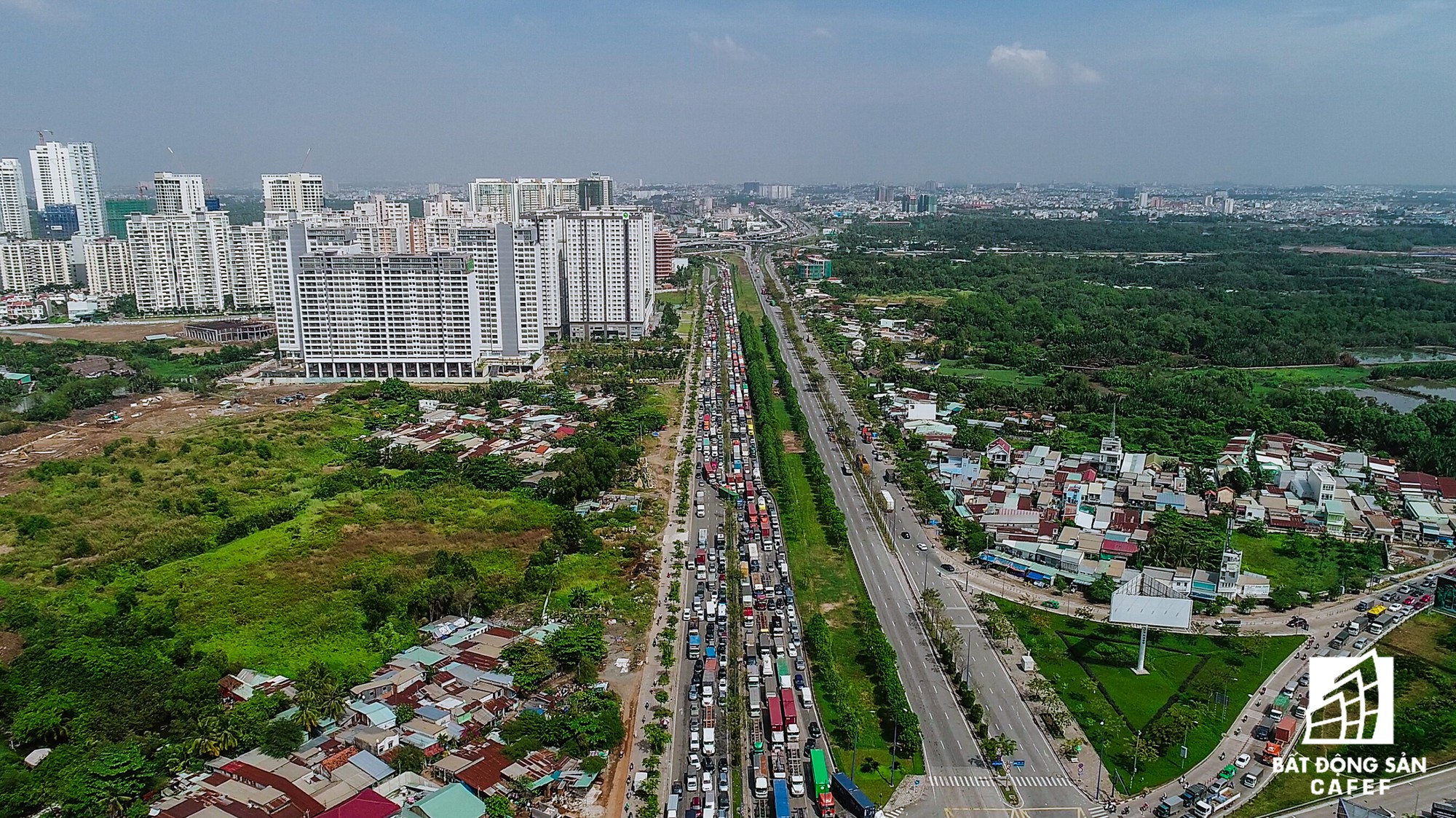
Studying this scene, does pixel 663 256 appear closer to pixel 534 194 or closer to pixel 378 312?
pixel 534 194

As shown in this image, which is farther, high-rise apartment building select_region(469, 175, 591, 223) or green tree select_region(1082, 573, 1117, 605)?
high-rise apartment building select_region(469, 175, 591, 223)

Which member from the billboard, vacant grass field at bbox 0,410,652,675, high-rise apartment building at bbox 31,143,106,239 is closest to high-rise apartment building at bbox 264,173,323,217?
high-rise apartment building at bbox 31,143,106,239

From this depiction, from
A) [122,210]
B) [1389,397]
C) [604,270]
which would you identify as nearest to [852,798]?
[1389,397]

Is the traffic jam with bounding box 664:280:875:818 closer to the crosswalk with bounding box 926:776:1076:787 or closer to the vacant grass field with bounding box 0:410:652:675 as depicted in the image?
the crosswalk with bounding box 926:776:1076:787

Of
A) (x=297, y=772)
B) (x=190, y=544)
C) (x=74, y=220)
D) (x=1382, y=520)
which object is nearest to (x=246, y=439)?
(x=190, y=544)

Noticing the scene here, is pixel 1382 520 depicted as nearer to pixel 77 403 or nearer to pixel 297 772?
pixel 297 772
